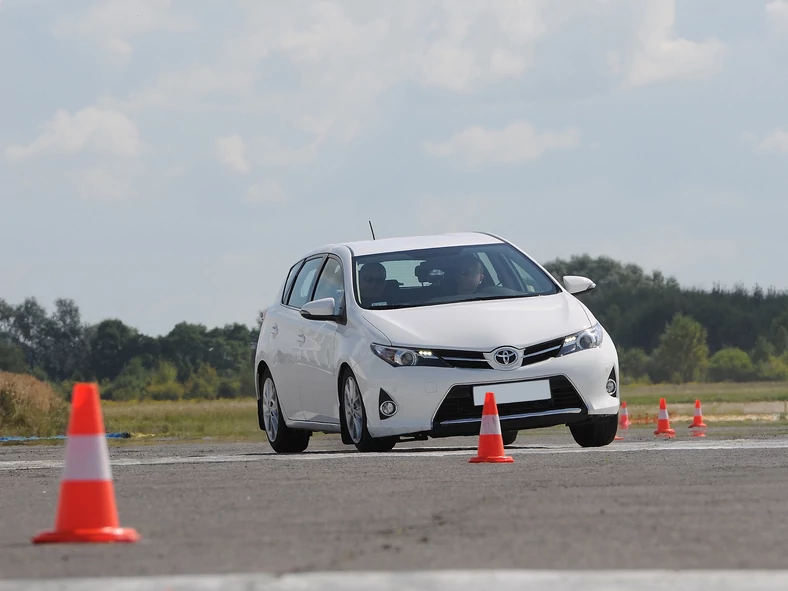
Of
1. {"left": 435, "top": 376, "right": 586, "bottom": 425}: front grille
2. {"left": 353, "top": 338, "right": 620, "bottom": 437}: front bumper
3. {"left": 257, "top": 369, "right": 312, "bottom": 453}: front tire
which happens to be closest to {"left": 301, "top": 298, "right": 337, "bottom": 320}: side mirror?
{"left": 353, "top": 338, "right": 620, "bottom": 437}: front bumper

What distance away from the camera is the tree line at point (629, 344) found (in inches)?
4414

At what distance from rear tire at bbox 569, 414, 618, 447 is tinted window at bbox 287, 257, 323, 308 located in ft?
8.67

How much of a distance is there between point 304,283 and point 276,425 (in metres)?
1.27

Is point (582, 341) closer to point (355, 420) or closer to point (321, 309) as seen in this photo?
point (355, 420)

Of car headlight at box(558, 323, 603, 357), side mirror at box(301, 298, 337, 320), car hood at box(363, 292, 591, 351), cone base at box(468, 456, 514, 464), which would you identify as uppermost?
side mirror at box(301, 298, 337, 320)

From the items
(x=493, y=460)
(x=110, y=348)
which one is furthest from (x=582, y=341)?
(x=110, y=348)

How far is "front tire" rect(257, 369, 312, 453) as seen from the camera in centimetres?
1471

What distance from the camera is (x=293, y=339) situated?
1416cm

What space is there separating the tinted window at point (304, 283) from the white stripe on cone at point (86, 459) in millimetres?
7413

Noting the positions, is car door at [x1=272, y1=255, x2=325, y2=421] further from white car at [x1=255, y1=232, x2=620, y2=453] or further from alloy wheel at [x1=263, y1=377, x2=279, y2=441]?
alloy wheel at [x1=263, y1=377, x2=279, y2=441]

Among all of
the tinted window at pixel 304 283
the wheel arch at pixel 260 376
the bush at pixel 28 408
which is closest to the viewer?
the tinted window at pixel 304 283

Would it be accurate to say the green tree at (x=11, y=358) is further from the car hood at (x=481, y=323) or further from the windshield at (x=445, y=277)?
the car hood at (x=481, y=323)

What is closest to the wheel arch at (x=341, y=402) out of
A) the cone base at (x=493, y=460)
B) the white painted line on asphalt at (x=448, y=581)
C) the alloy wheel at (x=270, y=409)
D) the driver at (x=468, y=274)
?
the driver at (x=468, y=274)

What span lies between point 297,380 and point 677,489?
19.6ft
